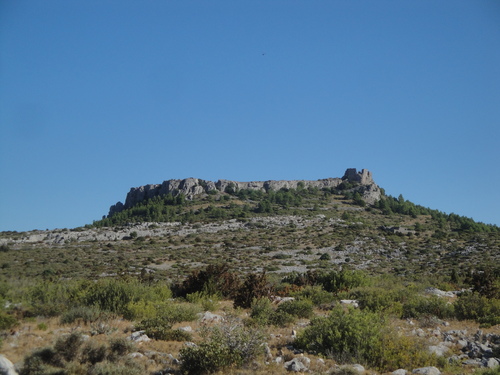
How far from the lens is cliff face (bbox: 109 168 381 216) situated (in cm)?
9431

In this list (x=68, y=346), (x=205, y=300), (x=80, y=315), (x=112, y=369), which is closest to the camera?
(x=112, y=369)

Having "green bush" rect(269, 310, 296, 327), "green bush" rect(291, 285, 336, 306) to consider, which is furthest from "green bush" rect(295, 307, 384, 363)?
"green bush" rect(291, 285, 336, 306)

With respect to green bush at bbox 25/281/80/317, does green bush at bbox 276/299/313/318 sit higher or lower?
lower

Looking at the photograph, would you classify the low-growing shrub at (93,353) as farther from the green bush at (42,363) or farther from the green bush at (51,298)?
the green bush at (51,298)

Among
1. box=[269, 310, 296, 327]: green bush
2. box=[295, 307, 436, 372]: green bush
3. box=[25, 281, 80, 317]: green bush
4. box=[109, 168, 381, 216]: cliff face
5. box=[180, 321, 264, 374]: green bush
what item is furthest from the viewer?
box=[109, 168, 381, 216]: cliff face

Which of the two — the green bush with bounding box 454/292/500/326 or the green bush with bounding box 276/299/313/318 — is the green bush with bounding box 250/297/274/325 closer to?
the green bush with bounding box 276/299/313/318

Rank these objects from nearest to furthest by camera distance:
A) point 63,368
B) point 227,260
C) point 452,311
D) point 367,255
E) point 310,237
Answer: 1. point 63,368
2. point 452,311
3. point 227,260
4. point 367,255
5. point 310,237

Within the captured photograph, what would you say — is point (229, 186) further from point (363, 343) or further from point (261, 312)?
point (363, 343)

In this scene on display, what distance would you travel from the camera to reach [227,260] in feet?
135

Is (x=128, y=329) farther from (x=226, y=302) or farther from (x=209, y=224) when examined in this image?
(x=209, y=224)

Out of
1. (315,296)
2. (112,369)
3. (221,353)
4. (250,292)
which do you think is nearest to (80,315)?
(112,369)

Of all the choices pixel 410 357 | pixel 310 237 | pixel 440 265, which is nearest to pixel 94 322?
pixel 410 357

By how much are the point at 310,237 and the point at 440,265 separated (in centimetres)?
2109

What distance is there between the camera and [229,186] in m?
101
